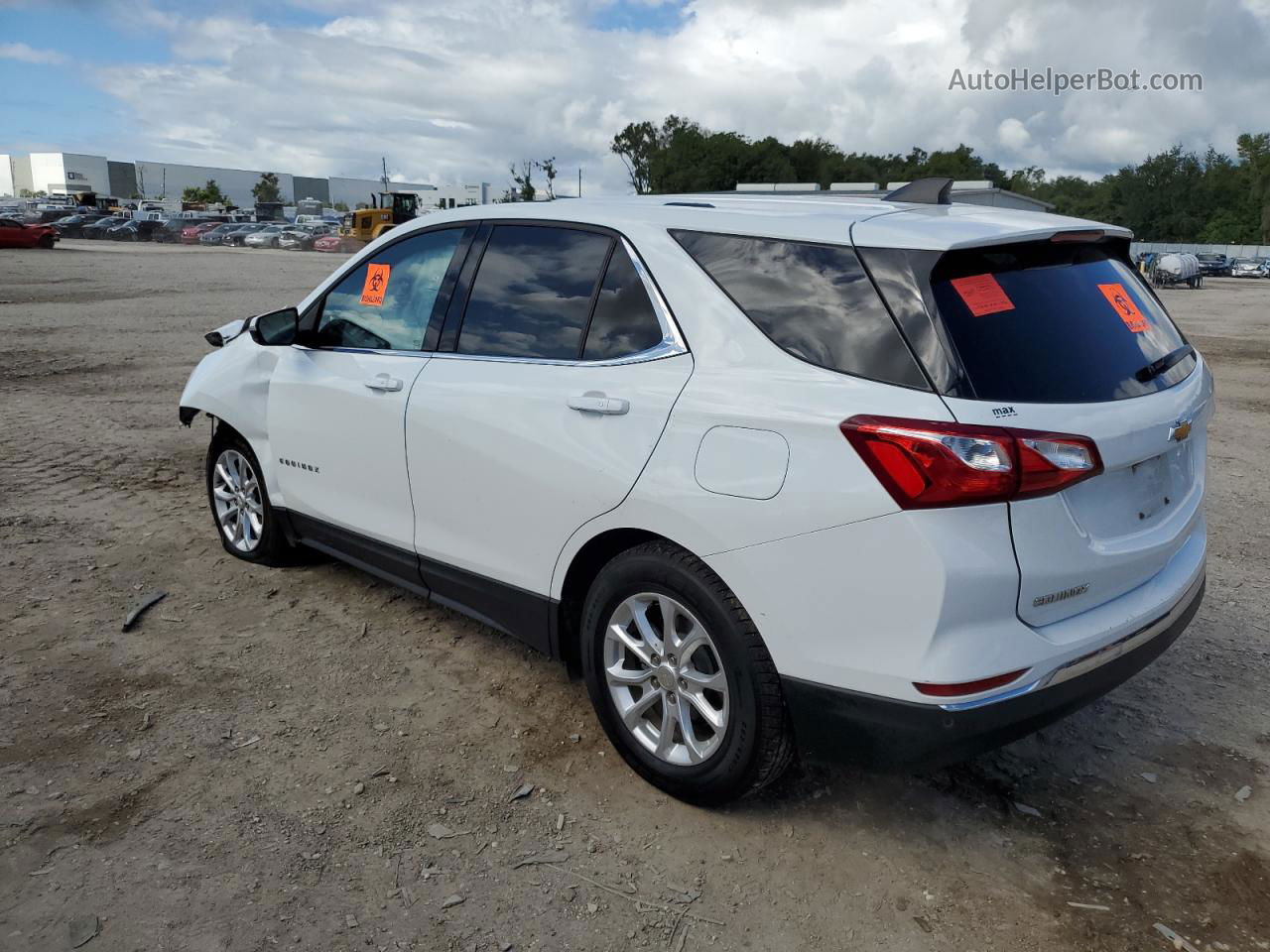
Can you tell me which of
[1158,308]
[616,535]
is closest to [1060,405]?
[1158,308]

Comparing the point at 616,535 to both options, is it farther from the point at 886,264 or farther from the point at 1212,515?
the point at 1212,515

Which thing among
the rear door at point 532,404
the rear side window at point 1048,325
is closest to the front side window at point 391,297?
the rear door at point 532,404

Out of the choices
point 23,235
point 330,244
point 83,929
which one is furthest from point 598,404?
point 330,244

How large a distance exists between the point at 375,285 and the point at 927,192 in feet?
7.33

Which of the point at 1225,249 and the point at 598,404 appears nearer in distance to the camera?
the point at 598,404

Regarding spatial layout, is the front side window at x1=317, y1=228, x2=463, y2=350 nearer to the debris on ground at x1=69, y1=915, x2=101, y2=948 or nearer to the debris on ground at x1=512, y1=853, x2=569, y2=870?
the debris on ground at x1=512, y1=853, x2=569, y2=870

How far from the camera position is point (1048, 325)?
106 inches

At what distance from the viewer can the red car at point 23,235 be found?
36844 mm

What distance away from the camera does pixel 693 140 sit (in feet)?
304

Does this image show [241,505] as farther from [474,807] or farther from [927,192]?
[927,192]

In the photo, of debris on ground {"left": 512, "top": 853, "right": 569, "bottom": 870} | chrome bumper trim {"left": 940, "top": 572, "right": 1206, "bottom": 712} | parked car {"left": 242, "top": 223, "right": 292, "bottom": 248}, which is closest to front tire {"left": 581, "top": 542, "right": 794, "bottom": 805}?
debris on ground {"left": 512, "top": 853, "right": 569, "bottom": 870}

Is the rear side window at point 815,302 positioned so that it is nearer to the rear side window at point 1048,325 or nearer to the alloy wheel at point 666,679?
the rear side window at point 1048,325

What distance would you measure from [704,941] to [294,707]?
1841 mm

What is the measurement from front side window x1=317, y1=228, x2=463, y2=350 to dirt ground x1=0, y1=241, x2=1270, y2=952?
1.27 m
